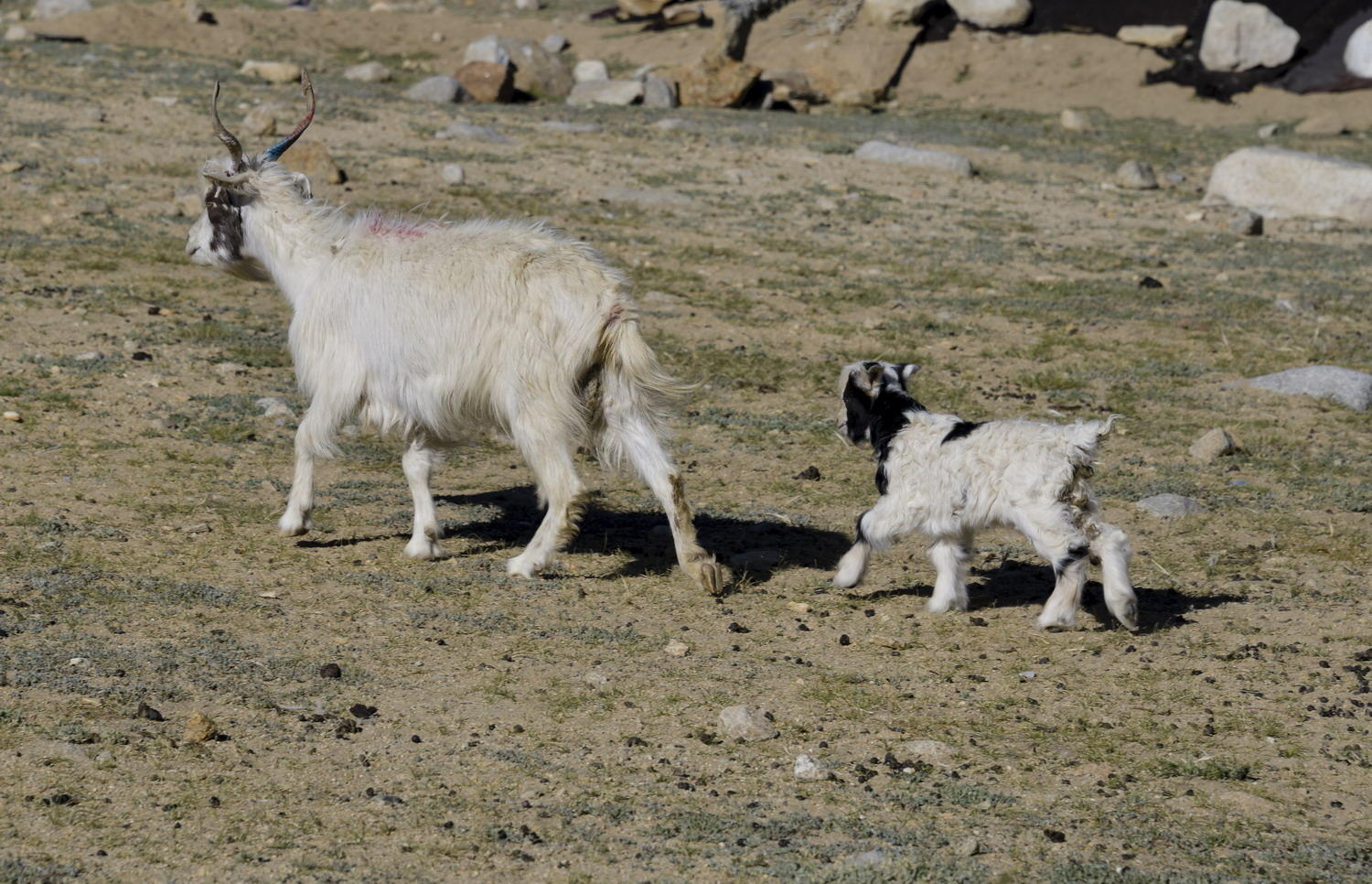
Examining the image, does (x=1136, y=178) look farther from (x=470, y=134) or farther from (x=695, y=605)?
(x=695, y=605)

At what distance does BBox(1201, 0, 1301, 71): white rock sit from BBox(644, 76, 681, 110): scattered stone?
1011 cm

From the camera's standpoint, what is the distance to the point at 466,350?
7355 millimetres

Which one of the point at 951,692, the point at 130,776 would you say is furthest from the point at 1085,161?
the point at 130,776

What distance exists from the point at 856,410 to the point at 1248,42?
2284 centimetres

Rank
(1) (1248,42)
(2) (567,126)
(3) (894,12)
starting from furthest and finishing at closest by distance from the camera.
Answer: (3) (894,12) < (1) (1248,42) < (2) (567,126)

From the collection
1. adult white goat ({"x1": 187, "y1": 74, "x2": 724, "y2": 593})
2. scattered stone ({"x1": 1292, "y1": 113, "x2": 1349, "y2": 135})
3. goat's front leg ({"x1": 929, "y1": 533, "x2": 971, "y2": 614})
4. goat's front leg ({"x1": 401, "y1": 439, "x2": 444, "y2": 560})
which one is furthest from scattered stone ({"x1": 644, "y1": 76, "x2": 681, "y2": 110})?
Answer: goat's front leg ({"x1": 929, "y1": 533, "x2": 971, "y2": 614})

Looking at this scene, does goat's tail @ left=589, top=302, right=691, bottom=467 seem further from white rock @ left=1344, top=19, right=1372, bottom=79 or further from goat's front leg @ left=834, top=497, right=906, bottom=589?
white rock @ left=1344, top=19, right=1372, bottom=79

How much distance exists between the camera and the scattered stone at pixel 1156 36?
28016 mm

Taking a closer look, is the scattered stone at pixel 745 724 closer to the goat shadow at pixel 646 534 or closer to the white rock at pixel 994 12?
the goat shadow at pixel 646 534

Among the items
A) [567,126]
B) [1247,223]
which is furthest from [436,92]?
[1247,223]

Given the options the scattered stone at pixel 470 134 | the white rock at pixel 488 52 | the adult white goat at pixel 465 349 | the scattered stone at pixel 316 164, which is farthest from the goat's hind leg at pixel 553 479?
the white rock at pixel 488 52

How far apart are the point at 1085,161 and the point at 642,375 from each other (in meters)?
15.8

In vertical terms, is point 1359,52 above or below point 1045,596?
above

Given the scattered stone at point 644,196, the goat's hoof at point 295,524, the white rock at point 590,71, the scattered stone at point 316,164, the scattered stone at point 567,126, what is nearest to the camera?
the goat's hoof at point 295,524
